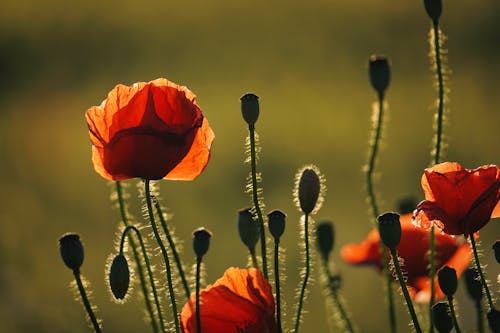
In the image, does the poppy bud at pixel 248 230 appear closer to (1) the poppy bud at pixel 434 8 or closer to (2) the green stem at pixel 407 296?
(2) the green stem at pixel 407 296

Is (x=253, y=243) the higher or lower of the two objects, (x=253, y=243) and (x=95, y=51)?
the lower

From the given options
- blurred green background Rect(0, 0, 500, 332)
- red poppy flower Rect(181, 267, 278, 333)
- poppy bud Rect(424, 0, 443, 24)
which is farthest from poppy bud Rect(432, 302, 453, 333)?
blurred green background Rect(0, 0, 500, 332)

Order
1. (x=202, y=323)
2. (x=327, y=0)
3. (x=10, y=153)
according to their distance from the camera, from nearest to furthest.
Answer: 1. (x=202, y=323)
2. (x=10, y=153)
3. (x=327, y=0)

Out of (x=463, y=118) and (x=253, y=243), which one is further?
(x=463, y=118)

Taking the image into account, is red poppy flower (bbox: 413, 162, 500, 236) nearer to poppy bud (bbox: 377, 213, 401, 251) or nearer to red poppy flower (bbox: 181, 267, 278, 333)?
poppy bud (bbox: 377, 213, 401, 251)

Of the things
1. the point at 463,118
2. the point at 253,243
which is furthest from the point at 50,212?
the point at 253,243

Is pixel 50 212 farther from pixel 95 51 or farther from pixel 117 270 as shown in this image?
pixel 117 270

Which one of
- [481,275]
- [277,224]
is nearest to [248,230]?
[277,224]
